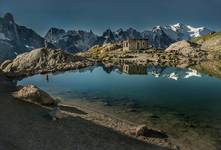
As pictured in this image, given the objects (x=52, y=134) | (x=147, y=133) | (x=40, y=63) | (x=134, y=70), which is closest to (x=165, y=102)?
(x=147, y=133)

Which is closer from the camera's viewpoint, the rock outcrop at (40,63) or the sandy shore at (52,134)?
the sandy shore at (52,134)

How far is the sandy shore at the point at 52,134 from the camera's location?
3759 cm

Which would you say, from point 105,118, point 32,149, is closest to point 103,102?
point 105,118

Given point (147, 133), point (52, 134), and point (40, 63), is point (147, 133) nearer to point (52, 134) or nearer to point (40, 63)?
point (52, 134)

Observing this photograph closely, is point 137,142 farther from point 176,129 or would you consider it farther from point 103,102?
point 103,102

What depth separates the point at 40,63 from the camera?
148875 millimetres

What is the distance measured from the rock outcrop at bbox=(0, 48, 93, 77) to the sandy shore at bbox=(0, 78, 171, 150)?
82392 mm

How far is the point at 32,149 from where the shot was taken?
1412 inches

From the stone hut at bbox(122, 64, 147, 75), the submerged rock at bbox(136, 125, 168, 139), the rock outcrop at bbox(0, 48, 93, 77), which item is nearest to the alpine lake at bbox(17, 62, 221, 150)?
the submerged rock at bbox(136, 125, 168, 139)

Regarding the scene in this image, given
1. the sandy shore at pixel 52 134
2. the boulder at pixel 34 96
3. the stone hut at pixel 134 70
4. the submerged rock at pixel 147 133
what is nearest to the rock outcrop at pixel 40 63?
the stone hut at pixel 134 70

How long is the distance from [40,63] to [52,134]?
11078 cm

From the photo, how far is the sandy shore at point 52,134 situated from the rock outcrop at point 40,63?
8239 cm

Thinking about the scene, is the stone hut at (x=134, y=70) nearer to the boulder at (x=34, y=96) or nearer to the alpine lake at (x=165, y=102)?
the alpine lake at (x=165, y=102)

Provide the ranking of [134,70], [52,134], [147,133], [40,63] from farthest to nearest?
[134,70] → [40,63] → [147,133] → [52,134]
